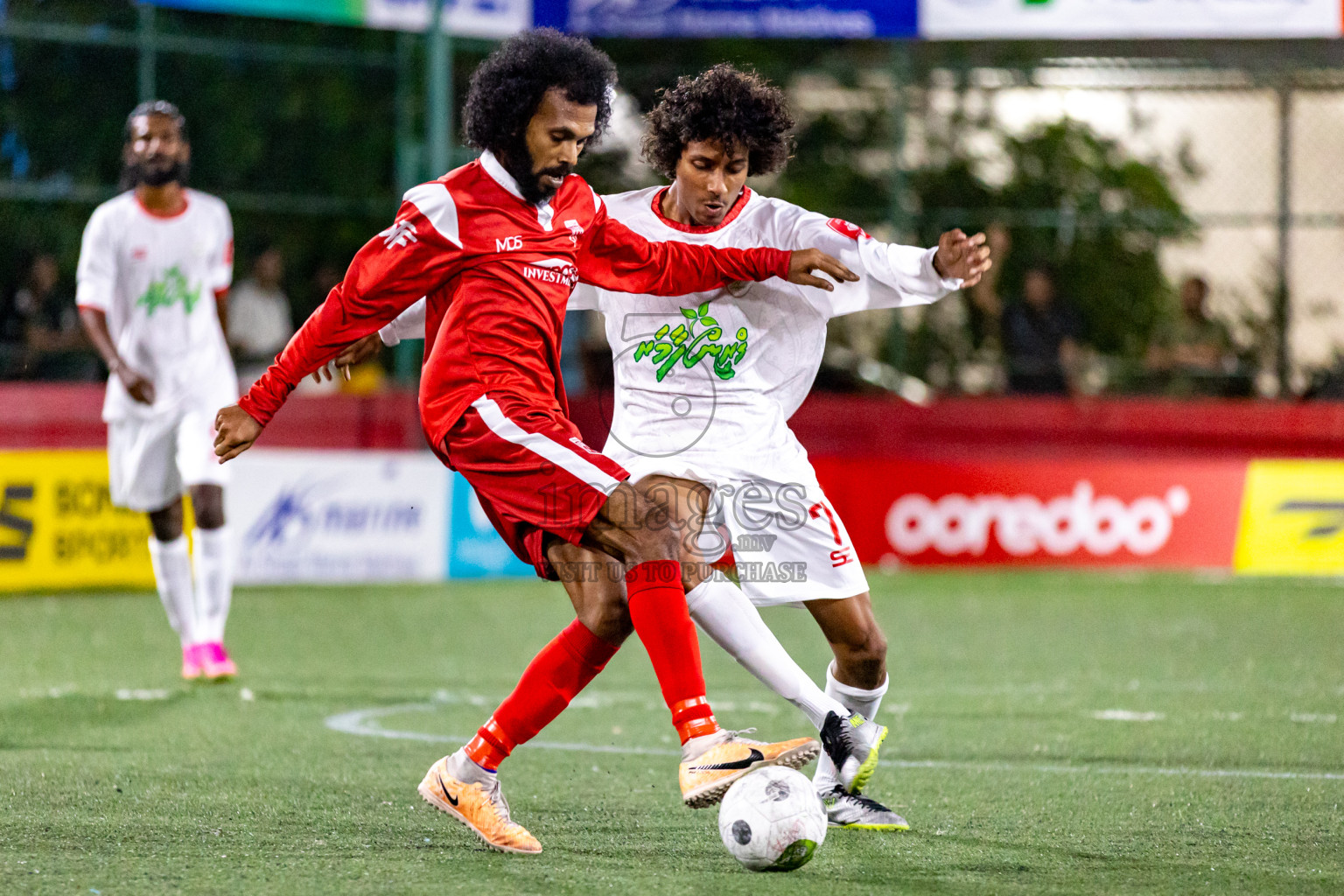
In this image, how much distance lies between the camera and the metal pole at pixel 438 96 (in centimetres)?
1332

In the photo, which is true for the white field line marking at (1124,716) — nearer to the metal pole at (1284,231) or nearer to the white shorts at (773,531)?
the white shorts at (773,531)

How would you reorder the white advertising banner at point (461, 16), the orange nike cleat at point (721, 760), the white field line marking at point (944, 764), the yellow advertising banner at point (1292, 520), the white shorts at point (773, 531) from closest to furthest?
the orange nike cleat at point (721, 760) → the white shorts at point (773, 531) → the white field line marking at point (944, 764) → the yellow advertising banner at point (1292, 520) → the white advertising banner at point (461, 16)

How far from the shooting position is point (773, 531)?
4.75 m

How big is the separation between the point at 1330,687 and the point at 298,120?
35.9 feet

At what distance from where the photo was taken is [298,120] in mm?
15641

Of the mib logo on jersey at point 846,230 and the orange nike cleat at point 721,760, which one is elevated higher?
the mib logo on jersey at point 846,230

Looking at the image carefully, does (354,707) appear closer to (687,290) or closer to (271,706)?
(271,706)

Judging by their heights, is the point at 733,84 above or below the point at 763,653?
above

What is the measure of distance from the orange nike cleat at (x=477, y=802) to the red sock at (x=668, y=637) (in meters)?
0.54

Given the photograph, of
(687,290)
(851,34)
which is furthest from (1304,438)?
(687,290)

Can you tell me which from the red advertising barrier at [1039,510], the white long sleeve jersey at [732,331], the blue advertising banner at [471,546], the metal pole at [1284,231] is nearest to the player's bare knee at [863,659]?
the white long sleeve jersey at [732,331]

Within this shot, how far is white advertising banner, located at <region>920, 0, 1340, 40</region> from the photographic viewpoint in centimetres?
1367

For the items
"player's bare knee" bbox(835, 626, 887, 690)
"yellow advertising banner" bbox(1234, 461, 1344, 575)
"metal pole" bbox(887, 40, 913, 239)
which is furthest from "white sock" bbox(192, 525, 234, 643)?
"metal pole" bbox(887, 40, 913, 239)

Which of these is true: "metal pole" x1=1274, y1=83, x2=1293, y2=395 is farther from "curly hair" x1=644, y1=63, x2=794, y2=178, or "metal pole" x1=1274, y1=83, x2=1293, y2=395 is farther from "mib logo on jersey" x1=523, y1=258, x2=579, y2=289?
"mib logo on jersey" x1=523, y1=258, x2=579, y2=289
